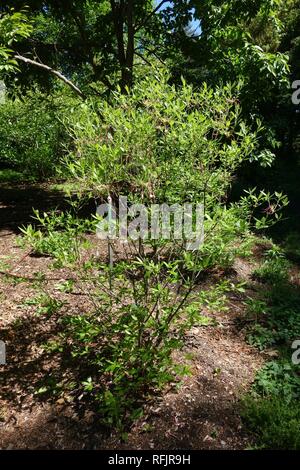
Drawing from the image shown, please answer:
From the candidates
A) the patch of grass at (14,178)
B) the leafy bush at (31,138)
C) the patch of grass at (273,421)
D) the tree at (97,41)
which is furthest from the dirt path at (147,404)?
the patch of grass at (14,178)

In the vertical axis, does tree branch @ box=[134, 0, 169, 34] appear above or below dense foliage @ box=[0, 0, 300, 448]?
above

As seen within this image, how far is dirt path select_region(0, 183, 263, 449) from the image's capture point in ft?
8.98

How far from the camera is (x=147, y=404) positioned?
3.01 metres

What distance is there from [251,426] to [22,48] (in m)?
7.30

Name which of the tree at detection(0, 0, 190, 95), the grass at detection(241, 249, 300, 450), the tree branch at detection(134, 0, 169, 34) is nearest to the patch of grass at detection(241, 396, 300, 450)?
the grass at detection(241, 249, 300, 450)

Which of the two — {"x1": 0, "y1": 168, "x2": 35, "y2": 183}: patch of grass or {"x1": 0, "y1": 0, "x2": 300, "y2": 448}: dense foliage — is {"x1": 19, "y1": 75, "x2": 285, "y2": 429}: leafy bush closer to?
{"x1": 0, "y1": 0, "x2": 300, "y2": 448}: dense foliage

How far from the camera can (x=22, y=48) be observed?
7.09 m

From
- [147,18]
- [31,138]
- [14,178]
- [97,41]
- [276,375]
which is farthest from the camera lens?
[14,178]

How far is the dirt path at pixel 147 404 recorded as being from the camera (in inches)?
108

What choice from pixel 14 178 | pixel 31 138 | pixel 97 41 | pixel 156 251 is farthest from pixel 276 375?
pixel 14 178

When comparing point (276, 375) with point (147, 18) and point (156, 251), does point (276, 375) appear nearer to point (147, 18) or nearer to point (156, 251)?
point (156, 251)
